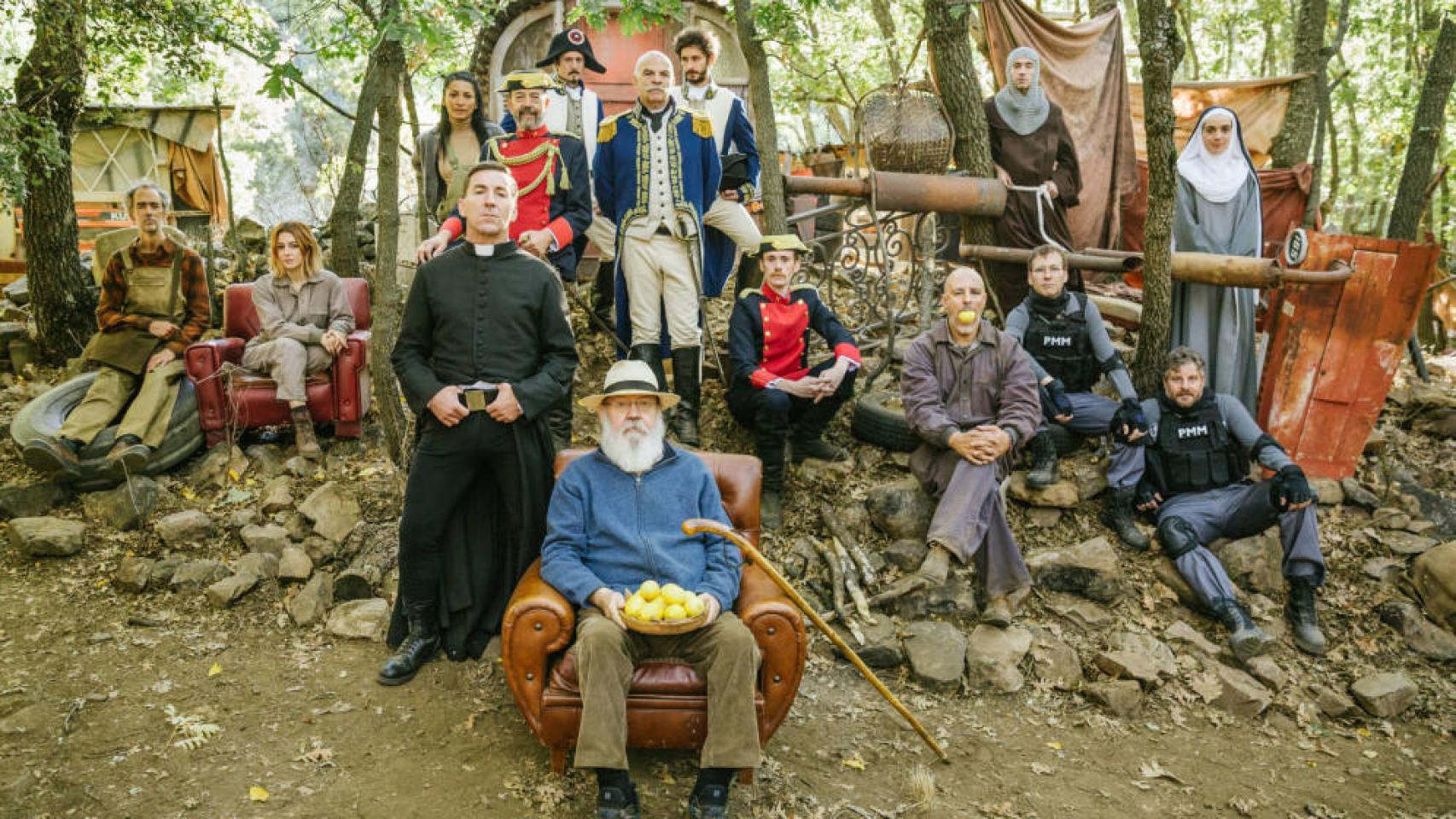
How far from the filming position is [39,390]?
6.07 m

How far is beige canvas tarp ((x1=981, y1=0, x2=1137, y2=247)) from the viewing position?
7156mm

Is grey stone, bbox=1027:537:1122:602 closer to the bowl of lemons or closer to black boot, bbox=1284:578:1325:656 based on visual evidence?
black boot, bbox=1284:578:1325:656

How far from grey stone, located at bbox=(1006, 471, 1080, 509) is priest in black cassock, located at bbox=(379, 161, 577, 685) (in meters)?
2.57

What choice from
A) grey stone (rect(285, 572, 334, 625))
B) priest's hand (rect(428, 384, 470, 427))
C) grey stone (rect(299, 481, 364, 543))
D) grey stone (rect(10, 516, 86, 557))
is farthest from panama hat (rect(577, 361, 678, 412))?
grey stone (rect(10, 516, 86, 557))

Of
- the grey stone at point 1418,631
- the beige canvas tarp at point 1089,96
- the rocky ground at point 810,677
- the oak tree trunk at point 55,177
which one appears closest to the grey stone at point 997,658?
the rocky ground at point 810,677

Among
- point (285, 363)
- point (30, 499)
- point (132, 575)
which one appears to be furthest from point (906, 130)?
point (30, 499)

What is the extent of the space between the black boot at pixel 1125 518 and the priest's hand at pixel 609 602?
9.51ft

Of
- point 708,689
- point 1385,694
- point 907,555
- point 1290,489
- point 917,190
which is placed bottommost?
point 1385,694

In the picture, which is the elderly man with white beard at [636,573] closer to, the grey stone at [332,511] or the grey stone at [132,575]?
the grey stone at [332,511]

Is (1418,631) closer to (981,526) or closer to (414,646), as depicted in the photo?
(981,526)

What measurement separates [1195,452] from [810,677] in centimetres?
236

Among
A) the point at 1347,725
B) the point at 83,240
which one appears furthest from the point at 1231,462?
the point at 83,240

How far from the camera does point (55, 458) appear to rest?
15.4 ft

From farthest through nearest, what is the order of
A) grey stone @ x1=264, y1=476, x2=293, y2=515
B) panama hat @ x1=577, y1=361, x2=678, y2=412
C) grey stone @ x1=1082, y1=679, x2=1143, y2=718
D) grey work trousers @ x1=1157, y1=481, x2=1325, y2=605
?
grey stone @ x1=264, y1=476, x2=293, y2=515
grey work trousers @ x1=1157, y1=481, x2=1325, y2=605
grey stone @ x1=1082, y1=679, x2=1143, y2=718
panama hat @ x1=577, y1=361, x2=678, y2=412
